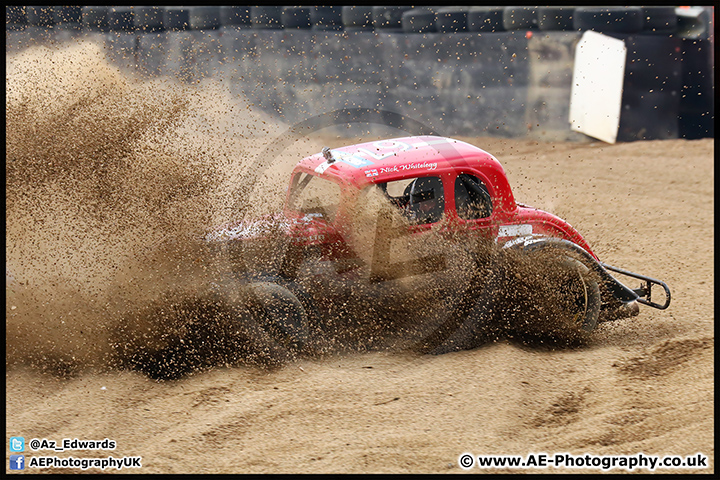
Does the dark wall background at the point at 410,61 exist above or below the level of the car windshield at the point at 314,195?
above

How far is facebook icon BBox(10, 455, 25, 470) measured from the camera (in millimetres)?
3736

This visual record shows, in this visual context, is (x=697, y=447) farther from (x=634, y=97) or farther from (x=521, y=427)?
(x=634, y=97)

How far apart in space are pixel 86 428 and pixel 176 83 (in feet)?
28.2

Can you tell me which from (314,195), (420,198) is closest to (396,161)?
(420,198)

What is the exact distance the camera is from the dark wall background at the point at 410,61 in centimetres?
1053

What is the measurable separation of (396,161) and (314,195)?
0.73m

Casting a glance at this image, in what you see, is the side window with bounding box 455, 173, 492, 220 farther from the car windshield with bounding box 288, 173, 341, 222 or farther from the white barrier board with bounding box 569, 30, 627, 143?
the white barrier board with bounding box 569, 30, 627, 143

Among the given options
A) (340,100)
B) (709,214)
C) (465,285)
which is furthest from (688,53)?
(465,285)

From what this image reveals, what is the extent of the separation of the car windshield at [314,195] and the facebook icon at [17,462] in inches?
Result: 95.5

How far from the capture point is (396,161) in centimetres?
468

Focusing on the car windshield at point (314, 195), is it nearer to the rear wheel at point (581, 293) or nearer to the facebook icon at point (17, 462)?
the rear wheel at point (581, 293)

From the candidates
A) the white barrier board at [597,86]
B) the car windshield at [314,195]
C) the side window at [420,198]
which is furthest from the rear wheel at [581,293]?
the white barrier board at [597,86]

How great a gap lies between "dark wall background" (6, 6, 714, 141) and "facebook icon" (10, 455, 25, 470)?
28.0 ft

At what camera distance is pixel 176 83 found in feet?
37.5
